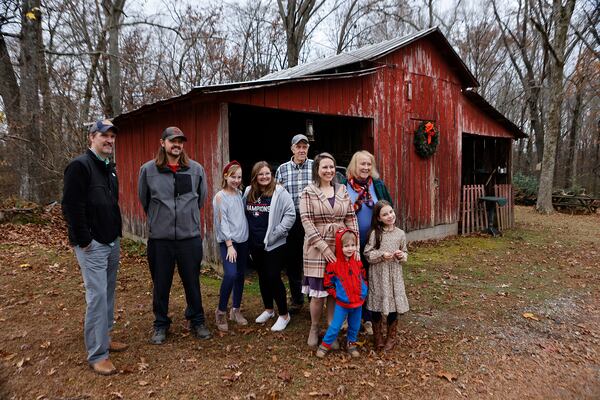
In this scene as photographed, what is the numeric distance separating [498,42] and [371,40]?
8653 millimetres

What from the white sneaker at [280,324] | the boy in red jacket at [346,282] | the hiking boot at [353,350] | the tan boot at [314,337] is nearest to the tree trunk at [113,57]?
the white sneaker at [280,324]

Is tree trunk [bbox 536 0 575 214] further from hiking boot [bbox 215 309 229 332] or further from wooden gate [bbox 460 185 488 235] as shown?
hiking boot [bbox 215 309 229 332]

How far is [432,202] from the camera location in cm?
956

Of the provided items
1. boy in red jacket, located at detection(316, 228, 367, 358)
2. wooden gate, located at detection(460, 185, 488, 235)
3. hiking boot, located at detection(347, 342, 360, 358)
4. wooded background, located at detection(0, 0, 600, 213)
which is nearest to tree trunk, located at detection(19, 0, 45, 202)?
wooded background, located at detection(0, 0, 600, 213)

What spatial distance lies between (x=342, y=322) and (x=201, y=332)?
148 centimetres

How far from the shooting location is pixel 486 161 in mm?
12609

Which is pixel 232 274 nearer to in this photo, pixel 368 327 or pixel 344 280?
pixel 344 280

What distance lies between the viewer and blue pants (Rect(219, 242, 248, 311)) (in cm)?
403

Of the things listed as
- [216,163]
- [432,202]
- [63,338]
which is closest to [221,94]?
[216,163]

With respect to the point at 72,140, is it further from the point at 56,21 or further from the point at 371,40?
the point at 371,40

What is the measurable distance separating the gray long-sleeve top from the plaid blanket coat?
0.83m

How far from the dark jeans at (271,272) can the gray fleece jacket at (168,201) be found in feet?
2.57

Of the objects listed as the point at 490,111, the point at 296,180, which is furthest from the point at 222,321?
the point at 490,111

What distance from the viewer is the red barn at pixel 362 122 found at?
624 cm
